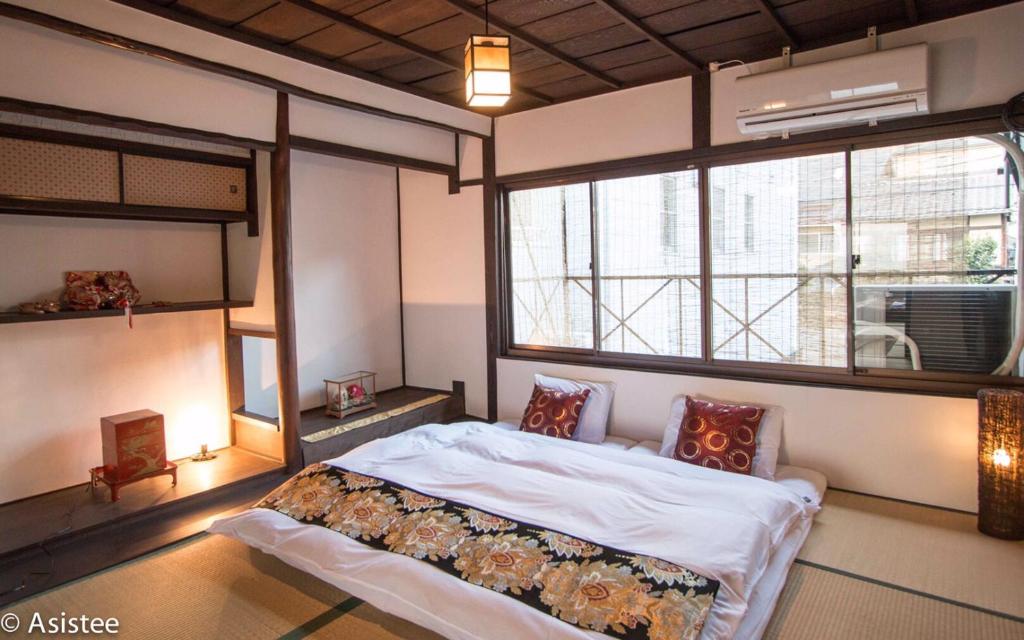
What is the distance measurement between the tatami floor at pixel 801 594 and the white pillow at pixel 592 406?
4.99 ft

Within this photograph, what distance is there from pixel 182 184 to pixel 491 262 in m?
2.28

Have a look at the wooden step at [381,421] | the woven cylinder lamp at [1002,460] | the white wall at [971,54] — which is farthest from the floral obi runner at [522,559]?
the white wall at [971,54]

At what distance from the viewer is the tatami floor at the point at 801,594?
2232 mm

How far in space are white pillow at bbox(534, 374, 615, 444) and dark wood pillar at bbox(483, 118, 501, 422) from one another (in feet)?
2.07

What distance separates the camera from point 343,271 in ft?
16.4

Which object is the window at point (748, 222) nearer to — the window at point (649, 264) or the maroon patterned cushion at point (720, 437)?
the window at point (649, 264)

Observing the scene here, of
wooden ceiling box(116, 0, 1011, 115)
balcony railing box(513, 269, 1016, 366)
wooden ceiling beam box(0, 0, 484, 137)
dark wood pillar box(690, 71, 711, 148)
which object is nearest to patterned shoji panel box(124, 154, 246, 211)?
wooden ceiling beam box(0, 0, 484, 137)

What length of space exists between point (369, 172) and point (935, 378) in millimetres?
4405

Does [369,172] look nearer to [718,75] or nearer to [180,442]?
[180,442]

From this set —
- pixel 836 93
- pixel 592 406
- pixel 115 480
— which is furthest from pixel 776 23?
pixel 115 480

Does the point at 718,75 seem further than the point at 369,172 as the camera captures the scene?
No

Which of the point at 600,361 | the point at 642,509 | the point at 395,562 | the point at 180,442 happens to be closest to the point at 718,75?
the point at 600,361

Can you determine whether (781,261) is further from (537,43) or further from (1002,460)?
(537,43)

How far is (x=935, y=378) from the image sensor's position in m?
3.27
